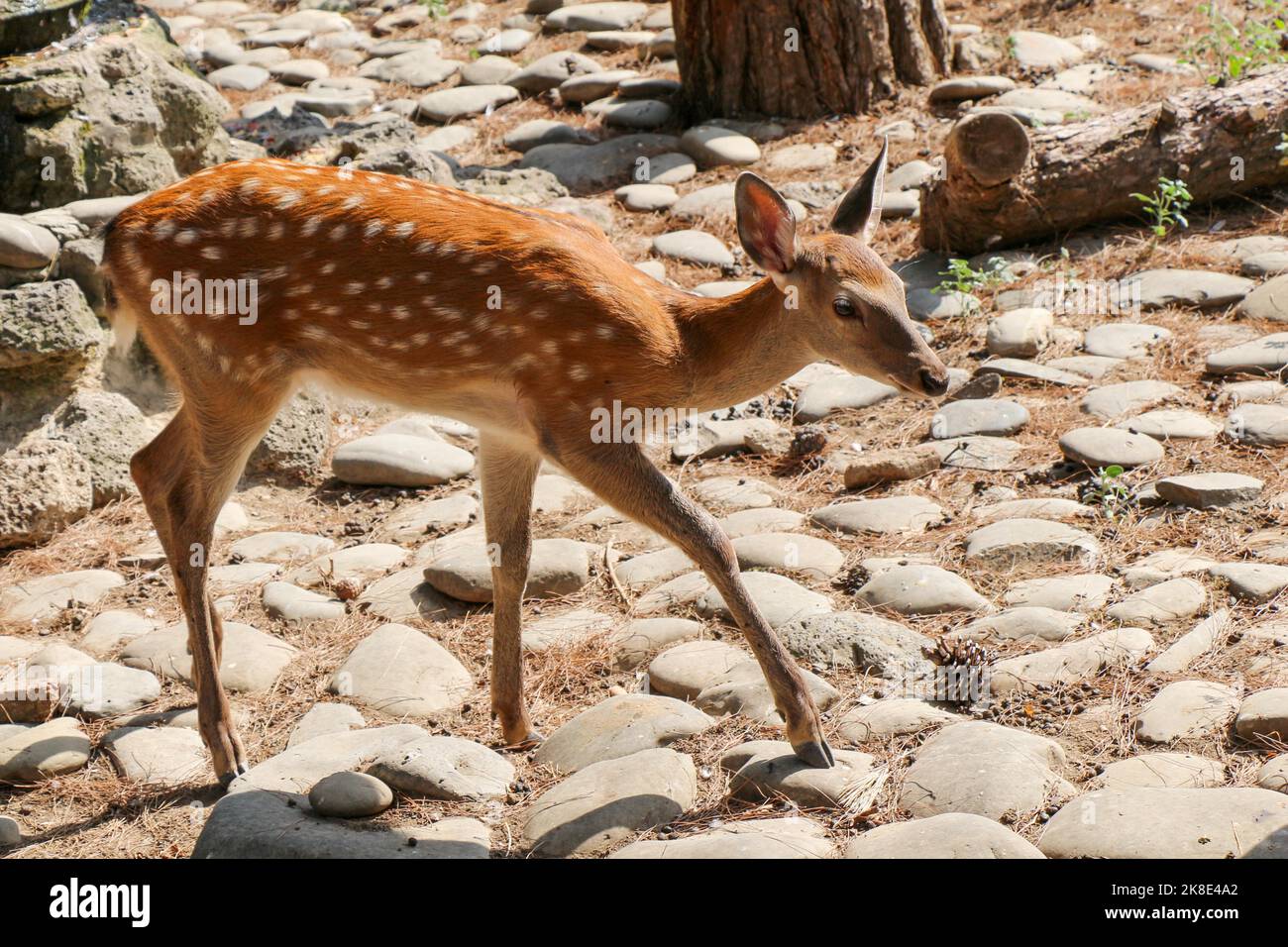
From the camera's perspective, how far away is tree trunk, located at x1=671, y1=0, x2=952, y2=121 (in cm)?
1046

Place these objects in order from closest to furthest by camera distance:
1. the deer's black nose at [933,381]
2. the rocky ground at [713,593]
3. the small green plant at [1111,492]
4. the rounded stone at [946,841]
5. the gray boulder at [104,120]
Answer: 1. the rounded stone at [946,841]
2. the rocky ground at [713,593]
3. the deer's black nose at [933,381]
4. the small green plant at [1111,492]
5. the gray boulder at [104,120]

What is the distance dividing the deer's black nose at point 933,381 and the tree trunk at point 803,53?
6.46 m

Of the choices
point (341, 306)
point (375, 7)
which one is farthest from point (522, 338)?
point (375, 7)

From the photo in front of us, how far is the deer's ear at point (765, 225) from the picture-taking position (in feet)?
15.5

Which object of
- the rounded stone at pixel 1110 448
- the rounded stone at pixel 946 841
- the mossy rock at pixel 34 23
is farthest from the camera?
the mossy rock at pixel 34 23

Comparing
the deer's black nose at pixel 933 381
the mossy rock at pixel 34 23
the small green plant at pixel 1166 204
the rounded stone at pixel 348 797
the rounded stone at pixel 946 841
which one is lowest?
the rounded stone at pixel 348 797

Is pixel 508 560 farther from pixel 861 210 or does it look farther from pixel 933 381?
pixel 861 210

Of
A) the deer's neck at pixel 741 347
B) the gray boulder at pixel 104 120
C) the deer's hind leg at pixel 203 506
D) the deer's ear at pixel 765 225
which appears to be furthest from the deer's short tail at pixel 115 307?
the gray boulder at pixel 104 120

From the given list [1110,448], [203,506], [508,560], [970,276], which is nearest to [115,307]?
[203,506]

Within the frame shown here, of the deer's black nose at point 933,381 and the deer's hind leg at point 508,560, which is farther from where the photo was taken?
the deer's hind leg at point 508,560

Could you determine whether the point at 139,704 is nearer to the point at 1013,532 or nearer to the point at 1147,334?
the point at 1013,532

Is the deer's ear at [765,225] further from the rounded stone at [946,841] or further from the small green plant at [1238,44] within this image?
the small green plant at [1238,44]

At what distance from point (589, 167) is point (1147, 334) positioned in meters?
4.49

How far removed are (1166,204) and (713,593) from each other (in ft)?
14.5
